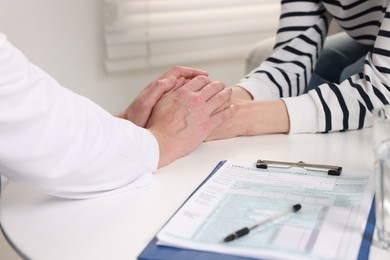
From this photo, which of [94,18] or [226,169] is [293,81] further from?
[94,18]

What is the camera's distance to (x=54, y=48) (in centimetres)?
156

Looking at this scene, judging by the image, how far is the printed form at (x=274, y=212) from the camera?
539 mm

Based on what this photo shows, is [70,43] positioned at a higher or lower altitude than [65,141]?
lower

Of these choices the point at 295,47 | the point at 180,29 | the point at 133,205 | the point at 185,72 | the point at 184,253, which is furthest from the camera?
the point at 180,29

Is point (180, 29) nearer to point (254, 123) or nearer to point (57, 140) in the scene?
point (254, 123)

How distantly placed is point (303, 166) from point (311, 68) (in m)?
0.46

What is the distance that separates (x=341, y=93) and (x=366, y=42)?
0.32 meters

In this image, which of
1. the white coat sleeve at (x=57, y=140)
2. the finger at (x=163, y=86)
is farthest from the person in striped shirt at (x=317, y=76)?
the white coat sleeve at (x=57, y=140)

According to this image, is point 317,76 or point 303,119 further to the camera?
point 317,76

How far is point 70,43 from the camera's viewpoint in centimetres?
158

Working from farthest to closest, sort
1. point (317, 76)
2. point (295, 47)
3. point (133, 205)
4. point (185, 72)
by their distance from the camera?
point (317, 76), point (295, 47), point (185, 72), point (133, 205)

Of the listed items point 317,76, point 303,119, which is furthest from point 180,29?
point 303,119

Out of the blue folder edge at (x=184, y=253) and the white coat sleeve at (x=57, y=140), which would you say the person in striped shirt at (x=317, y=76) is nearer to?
the white coat sleeve at (x=57, y=140)

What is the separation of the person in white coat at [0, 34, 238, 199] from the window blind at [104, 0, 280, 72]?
888 mm
